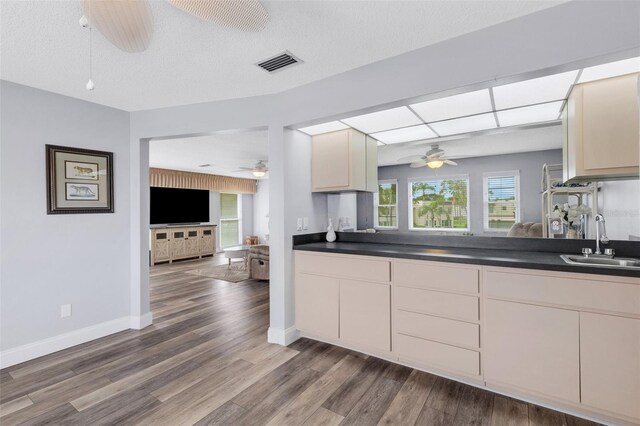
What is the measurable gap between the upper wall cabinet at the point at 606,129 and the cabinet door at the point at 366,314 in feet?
5.36

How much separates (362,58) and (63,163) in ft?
9.55

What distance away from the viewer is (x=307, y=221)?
3172 mm

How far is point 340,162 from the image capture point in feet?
10.1

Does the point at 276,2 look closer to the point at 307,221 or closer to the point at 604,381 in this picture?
the point at 307,221

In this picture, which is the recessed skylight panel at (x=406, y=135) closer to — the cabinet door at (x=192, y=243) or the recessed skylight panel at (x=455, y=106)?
the recessed skylight panel at (x=455, y=106)

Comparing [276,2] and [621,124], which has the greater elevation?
[276,2]

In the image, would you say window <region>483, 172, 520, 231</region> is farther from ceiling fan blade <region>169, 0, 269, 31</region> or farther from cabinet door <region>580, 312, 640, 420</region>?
ceiling fan blade <region>169, 0, 269, 31</region>

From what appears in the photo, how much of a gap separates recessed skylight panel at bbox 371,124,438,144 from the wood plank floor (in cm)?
229

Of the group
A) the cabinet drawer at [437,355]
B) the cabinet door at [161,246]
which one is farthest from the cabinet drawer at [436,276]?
the cabinet door at [161,246]

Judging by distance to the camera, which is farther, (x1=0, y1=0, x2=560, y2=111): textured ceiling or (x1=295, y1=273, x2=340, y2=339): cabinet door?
(x1=295, y1=273, x2=340, y2=339): cabinet door

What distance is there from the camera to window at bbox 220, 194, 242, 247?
9523 mm

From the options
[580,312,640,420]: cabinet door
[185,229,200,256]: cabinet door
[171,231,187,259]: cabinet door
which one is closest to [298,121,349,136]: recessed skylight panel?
[580,312,640,420]: cabinet door

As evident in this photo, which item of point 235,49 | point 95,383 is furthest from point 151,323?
point 235,49

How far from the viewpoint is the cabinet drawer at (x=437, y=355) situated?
2.05m
